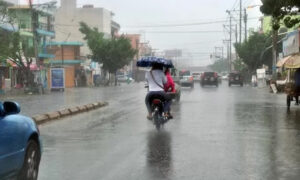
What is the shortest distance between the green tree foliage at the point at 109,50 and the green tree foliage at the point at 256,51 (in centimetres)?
1676

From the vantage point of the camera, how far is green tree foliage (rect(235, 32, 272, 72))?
71438 mm

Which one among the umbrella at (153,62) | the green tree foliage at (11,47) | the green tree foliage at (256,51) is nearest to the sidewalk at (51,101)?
the green tree foliage at (11,47)

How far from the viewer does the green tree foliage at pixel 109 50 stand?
260ft

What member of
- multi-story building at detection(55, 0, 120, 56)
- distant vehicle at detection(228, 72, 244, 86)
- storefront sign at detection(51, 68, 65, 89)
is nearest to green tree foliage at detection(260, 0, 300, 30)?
storefront sign at detection(51, 68, 65, 89)

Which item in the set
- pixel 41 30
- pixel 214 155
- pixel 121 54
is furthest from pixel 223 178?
pixel 121 54

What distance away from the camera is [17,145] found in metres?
6.84

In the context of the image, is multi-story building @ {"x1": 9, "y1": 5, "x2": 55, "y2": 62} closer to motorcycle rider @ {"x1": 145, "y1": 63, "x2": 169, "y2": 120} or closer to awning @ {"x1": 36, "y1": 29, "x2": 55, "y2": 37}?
awning @ {"x1": 36, "y1": 29, "x2": 55, "y2": 37}

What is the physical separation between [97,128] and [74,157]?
206 inches

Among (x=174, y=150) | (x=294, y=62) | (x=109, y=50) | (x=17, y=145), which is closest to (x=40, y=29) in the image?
(x=109, y=50)

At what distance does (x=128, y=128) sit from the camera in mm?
14625

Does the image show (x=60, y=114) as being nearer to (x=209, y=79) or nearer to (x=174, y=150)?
(x=174, y=150)

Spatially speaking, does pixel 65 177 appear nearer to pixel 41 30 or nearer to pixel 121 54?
pixel 41 30

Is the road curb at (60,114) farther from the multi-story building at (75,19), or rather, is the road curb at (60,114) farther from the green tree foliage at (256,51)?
the multi-story building at (75,19)

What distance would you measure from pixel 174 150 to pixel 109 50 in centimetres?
6943
